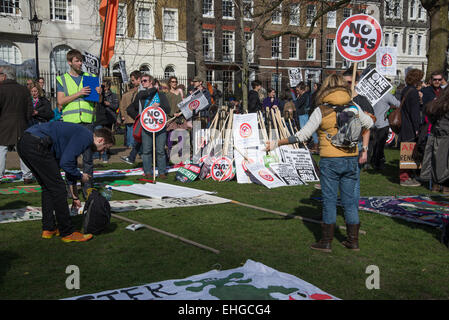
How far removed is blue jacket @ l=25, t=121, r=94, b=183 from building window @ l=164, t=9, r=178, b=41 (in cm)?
3183

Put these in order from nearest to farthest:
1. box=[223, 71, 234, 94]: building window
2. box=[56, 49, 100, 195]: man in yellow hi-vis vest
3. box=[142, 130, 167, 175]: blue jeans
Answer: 1. box=[56, 49, 100, 195]: man in yellow hi-vis vest
2. box=[142, 130, 167, 175]: blue jeans
3. box=[223, 71, 234, 94]: building window

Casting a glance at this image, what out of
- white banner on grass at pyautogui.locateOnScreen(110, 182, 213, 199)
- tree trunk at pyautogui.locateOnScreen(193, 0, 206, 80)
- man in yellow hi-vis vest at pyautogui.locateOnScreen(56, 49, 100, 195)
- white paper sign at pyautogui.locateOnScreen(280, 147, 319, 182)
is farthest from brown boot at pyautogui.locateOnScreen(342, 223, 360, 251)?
tree trunk at pyautogui.locateOnScreen(193, 0, 206, 80)

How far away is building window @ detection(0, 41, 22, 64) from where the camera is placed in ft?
99.7

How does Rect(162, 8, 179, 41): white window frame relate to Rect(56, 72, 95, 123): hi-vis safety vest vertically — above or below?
above

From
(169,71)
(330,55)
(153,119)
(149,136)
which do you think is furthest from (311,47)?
(153,119)

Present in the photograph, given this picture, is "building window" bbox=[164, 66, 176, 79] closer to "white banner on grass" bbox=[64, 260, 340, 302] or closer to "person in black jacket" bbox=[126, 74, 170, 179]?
"person in black jacket" bbox=[126, 74, 170, 179]

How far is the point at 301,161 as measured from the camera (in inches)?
425

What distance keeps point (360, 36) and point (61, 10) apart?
2912cm

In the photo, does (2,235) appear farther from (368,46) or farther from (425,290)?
(368,46)

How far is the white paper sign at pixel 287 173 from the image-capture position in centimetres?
1013

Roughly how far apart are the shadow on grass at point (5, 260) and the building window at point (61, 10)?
29.8m

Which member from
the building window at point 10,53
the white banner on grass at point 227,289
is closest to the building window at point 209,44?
the building window at point 10,53

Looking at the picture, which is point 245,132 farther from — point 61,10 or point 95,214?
point 61,10
